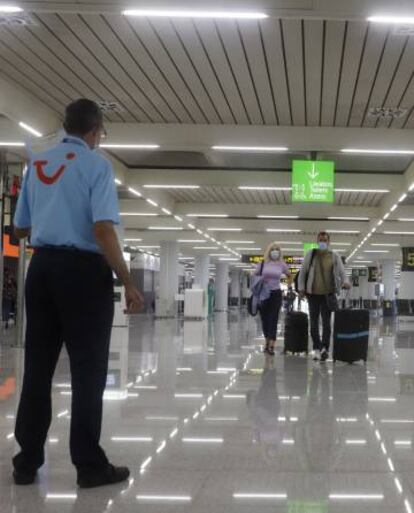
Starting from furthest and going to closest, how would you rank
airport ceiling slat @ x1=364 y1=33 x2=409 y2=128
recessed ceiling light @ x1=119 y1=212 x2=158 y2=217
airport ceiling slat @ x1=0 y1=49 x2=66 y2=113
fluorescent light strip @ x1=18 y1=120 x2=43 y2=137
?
recessed ceiling light @ x1=119 y1=212 x2=158 y2=217, fluorescent light strip @ x1=18 y1=120 x2=43 y2=137, airport ceiling slat @ x1=0 y1=49 x2=66 y2=113, airport ceiling slat @ x1=364 y1=33 x2=409 y2=128

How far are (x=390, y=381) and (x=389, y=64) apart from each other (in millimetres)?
5058

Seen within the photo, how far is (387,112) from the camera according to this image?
1292 centimetres

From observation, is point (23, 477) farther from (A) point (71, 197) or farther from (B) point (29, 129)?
(B) point (29, 129)

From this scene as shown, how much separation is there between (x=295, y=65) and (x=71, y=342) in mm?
7989

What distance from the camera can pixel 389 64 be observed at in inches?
402

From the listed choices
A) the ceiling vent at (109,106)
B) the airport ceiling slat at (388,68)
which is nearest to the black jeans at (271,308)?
the airport ceiling slat at (388,68)

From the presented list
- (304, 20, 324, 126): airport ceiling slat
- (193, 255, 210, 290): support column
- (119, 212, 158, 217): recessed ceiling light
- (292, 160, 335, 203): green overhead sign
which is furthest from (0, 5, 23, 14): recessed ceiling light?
(193, 255, 210, 290): support column

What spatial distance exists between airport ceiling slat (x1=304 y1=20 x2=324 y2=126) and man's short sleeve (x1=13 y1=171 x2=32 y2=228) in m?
6.19

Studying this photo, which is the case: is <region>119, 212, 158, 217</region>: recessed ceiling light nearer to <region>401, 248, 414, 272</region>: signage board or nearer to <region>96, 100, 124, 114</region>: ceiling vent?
<region>96, 100, 124, 114</region>: ceiling vent

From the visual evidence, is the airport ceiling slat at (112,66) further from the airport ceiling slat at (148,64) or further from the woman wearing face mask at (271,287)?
the woman wearing face mask at (271,287)

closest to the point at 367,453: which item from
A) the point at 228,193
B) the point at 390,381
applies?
the point at 390,381

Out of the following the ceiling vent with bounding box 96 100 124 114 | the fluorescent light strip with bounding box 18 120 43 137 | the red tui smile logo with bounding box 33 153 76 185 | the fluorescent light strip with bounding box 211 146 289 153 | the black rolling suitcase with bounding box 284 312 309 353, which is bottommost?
the black rolling suitcase with bounding box 284 312 309 353

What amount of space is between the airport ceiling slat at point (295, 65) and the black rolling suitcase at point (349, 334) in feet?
12.4

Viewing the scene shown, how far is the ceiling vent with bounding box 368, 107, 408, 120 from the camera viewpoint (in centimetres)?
1271
